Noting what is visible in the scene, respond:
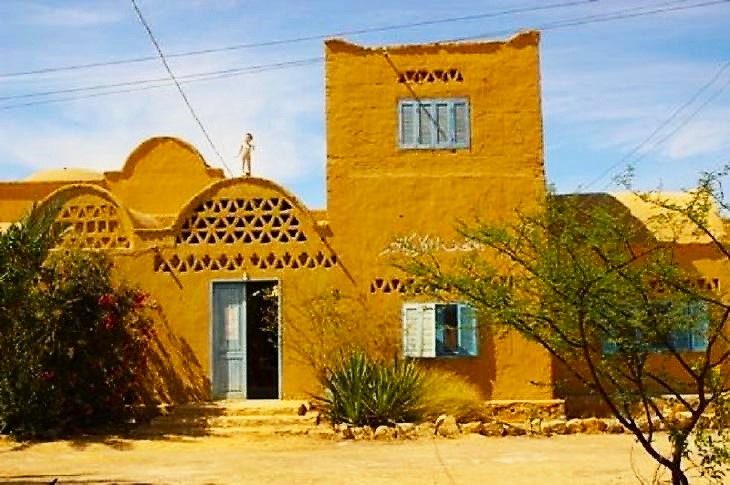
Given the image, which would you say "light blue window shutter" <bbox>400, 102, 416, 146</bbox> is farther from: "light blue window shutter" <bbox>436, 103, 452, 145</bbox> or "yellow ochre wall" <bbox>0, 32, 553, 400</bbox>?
"light blue window shutter" <bbox>436, 103, 452, 145</bbox>

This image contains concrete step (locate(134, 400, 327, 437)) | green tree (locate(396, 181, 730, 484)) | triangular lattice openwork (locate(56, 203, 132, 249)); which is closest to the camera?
green tree (locate(396, 181, 730, 484))

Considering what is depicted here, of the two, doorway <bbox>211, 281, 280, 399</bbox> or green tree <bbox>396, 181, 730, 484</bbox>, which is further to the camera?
doorway <bbox>211, 281, 280, 399</bbox>

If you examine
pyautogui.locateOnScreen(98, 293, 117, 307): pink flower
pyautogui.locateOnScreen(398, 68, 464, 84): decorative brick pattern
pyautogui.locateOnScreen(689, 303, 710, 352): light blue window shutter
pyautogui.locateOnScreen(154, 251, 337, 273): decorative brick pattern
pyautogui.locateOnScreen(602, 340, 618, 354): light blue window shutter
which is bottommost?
pyautogui.locateOnScreen(602, 340, 618, 354): light blue window shutter

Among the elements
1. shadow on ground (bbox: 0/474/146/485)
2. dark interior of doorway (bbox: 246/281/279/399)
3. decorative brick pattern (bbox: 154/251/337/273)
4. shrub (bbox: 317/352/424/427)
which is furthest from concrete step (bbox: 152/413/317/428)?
shadow on ground (bbox: 0/474/146/485)

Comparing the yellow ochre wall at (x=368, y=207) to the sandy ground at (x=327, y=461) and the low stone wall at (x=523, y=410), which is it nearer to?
the low stone wall at (x=523, y=410)

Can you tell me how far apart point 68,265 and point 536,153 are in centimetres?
824

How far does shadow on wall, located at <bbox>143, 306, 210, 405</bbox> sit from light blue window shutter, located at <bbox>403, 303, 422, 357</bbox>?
11.7 feet

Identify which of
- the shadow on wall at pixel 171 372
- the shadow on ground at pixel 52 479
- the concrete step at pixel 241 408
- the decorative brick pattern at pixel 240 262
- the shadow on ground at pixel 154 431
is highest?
the decorative brick pattern at pixel 240 262

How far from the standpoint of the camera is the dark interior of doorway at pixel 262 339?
58.2 ft

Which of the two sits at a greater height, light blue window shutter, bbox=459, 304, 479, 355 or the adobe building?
the adobe building

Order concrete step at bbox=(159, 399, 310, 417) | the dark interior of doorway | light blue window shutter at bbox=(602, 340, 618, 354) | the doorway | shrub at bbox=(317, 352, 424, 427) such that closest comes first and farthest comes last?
light blue window shutter at bbox=(602, 340, 618, 354)
shrub at bbox=(317, 352, 424, 427)
concrete step at bbox=(159, 399, 310, 417)
the doorway
the dark interior of doorway

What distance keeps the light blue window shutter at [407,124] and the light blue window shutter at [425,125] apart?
110 millimetres

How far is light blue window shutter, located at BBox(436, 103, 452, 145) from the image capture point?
58.4 ft

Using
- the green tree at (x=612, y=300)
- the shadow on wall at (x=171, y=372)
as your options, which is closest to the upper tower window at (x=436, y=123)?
the shadow on wall at (x=171, y=372)
